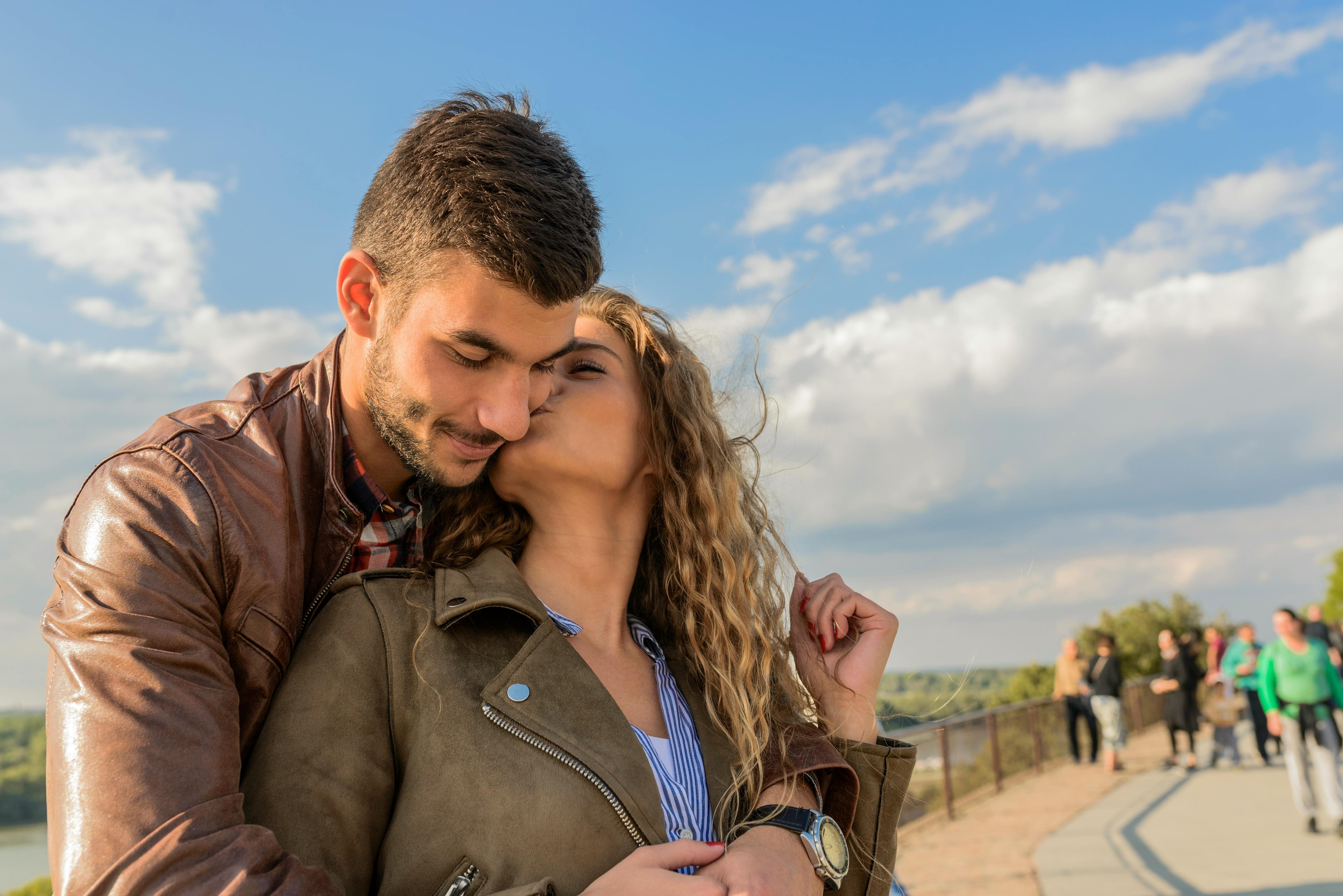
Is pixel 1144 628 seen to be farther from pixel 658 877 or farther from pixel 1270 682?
pixel 658 877

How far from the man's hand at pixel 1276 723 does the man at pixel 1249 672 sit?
4058 mm

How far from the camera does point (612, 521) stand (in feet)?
10.5

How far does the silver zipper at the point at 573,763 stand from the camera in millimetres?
2316

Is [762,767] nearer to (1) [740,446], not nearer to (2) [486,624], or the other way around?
(2) [486,624]

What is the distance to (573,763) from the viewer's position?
2328mm

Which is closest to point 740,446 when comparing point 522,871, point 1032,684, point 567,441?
point 567,441

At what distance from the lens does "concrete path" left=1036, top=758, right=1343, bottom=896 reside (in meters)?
8.22

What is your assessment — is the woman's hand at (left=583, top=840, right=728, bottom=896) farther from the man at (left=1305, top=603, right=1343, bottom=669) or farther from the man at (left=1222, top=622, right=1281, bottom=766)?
the man at (left=1222, top=622, right=1281, bottom=766)

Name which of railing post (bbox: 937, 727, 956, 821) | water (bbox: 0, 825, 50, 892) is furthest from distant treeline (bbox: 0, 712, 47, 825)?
railing post (bbox: 937, 727, 956, 821)

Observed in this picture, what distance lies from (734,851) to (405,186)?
6.48ft

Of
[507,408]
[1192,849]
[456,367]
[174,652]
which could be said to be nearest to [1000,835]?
[1192,849]

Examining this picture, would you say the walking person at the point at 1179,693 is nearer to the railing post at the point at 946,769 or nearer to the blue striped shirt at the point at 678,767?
the railing post at the point at 946,769

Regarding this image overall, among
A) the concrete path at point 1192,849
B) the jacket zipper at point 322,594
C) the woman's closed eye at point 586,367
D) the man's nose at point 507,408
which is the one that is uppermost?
the woman's closed eye at point 586,367

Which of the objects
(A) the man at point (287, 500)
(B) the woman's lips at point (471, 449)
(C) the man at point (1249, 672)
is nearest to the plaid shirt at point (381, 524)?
(A) the man at point (287, 500)
